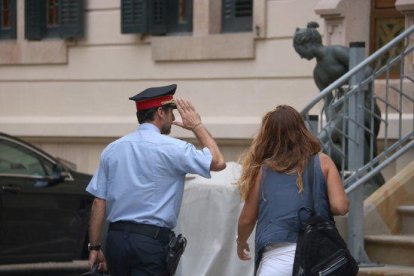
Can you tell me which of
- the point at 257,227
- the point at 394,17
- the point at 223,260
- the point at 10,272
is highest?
the point at 394,17

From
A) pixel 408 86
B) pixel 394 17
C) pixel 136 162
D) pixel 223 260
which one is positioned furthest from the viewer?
pixel 394 17

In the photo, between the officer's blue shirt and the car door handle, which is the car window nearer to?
the car door handle

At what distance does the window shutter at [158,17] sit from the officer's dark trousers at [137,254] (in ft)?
30.7

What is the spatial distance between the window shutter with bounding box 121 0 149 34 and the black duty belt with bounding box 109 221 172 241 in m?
9.29

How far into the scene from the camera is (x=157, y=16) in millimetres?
16703

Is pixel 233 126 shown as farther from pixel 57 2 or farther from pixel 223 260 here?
pixel 223 260

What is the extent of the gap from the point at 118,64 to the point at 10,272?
375 cm

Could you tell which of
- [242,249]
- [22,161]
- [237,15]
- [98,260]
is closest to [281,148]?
[242,249]

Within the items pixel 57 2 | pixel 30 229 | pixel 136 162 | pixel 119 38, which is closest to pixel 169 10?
pixel 119 38

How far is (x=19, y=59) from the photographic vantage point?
18031mm

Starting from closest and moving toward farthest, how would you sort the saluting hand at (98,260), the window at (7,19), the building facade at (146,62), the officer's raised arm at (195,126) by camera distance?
the officer's raised arm at (195,126) → the saluting hand at (98,260) → the building facade at (146,62) → the window at (7,19)

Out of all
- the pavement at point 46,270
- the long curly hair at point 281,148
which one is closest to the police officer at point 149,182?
the long curly hair at point 281,148

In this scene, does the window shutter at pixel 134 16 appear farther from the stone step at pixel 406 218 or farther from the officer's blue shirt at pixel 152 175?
the officer's blue shirt at pixel 152 175

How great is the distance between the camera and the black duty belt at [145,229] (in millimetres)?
7430
